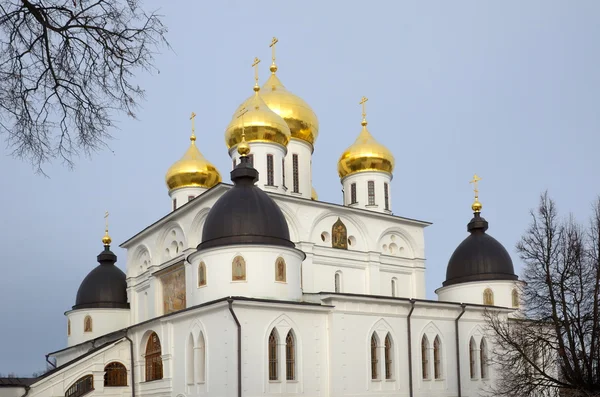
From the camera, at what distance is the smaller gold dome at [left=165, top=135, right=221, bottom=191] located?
30.0m

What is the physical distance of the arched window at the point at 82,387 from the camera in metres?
22.8

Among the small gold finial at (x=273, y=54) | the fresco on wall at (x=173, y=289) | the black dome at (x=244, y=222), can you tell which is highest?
the small gold finial at (x=273, y=54)

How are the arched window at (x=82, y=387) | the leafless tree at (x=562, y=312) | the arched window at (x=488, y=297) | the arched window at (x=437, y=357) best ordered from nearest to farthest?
the leafless tree at (x=562, y=312)
the arched window at (x=82, y=387)
the arched window at (x=437, y=357)
the arched window at (x=488, y=297)

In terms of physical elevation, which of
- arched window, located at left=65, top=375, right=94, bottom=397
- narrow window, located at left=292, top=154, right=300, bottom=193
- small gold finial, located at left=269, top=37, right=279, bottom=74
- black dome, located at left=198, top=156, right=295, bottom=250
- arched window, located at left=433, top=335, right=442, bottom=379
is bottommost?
arched window, located at left=65, top=375, right=94, bottom=397

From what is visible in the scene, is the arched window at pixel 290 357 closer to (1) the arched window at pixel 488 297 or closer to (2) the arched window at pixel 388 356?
(2) the arched window at pixel 388 356

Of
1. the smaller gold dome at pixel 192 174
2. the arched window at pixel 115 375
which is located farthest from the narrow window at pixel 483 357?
the smaller gold dome at pixel 192 174

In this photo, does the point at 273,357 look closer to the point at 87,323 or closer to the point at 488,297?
the point at 488,297

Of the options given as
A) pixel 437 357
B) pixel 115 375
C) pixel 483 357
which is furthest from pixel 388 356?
pixel 115 375

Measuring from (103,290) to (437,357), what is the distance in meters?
13.9

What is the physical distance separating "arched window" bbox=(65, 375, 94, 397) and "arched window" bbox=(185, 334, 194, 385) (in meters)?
4.20

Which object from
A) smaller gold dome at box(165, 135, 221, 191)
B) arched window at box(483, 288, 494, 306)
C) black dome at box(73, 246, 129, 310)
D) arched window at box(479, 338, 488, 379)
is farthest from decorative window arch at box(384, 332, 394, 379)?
black dome at box(73, 246, 129, 310)

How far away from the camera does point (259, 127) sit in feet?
85.3

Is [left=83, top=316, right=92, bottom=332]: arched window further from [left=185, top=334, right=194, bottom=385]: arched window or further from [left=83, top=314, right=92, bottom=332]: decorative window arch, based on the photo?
[left=185, top=334, right=194, bottom=385]: arched window

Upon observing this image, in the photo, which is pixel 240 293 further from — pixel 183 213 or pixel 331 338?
pixel 183 213
